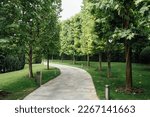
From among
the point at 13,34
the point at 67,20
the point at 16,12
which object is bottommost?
the point at 13,34

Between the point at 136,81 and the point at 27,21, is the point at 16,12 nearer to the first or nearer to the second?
the point at 27,21

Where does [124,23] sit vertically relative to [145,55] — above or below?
above

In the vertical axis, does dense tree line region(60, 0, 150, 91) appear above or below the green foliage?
above

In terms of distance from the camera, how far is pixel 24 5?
21531mm

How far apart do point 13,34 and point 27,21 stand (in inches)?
90.8

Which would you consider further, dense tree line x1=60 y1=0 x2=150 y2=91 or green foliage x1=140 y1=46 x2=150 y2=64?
green foliage x1=140 y1=46 x2=150 y2=64

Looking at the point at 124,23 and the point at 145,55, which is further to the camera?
the point at 145,55

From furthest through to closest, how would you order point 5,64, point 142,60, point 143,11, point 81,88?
point 142,60
point 5,64
point 81,88
point 143,11

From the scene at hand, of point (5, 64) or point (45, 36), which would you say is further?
point (5, 64)

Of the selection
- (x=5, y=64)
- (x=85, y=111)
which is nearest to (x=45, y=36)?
(x=5, y=64)

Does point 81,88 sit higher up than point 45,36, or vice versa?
point 45,36

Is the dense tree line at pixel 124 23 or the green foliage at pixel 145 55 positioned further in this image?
the green foliage at pixel 145 55

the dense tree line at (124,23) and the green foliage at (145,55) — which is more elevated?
the dense tree line at (124,23)

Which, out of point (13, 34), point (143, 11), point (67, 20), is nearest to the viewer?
point (143, 11)
